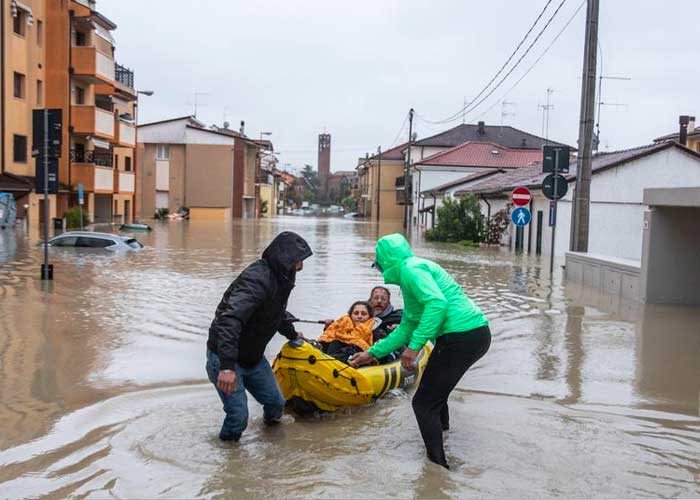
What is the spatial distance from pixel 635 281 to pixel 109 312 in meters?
9.88

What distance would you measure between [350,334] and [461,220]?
28.9 meters

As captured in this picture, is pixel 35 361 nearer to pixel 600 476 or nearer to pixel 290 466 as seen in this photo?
pixel 290 466

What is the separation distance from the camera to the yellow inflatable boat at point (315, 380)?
687cm

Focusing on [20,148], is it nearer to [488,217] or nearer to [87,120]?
[87,120]

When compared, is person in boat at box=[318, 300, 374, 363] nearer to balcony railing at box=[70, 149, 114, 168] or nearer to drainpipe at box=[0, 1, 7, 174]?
drainpipe at box=[0, 1, 7, 174]

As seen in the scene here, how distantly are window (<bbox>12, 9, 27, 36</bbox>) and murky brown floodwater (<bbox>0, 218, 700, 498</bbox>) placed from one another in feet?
81.1

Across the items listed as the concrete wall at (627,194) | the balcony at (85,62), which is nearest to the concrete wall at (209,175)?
the balcony at (85,62)

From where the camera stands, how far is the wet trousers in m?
5.99

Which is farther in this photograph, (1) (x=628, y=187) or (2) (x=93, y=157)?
(2) (x=93, y=157)

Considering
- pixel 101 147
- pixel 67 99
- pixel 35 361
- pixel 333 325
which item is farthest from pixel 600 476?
pixel 101 147

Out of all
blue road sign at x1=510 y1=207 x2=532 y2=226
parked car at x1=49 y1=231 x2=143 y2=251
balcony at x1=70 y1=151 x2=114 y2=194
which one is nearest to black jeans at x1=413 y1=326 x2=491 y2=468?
blue road sign at x1=510 y1=207 x2=532 y2=226

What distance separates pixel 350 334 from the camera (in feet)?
28.2

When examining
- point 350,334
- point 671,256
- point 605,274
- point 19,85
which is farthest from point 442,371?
point 19,85

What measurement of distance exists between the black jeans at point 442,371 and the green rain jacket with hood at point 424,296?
Answer: 73 millimetres
